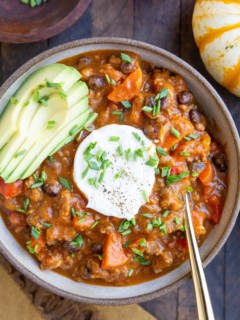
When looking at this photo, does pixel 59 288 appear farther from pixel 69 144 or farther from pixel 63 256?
pixel 69 144

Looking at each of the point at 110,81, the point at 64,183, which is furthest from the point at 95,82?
the point at 64,183

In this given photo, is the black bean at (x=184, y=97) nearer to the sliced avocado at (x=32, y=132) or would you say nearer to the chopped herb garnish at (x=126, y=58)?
the chopped herb garnish at (x=126, y=58)

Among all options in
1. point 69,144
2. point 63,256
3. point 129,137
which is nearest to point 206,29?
point 129,137

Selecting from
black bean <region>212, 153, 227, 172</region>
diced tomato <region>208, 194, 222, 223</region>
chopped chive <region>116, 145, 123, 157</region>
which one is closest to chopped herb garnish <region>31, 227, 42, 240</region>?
chopped chive <region>116, 145, 123, 157</region>

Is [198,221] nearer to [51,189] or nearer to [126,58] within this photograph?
[51,189]

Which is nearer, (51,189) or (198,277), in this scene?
(198,277)

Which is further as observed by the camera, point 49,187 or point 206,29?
point 206,29

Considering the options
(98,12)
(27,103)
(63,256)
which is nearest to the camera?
(27,103)
